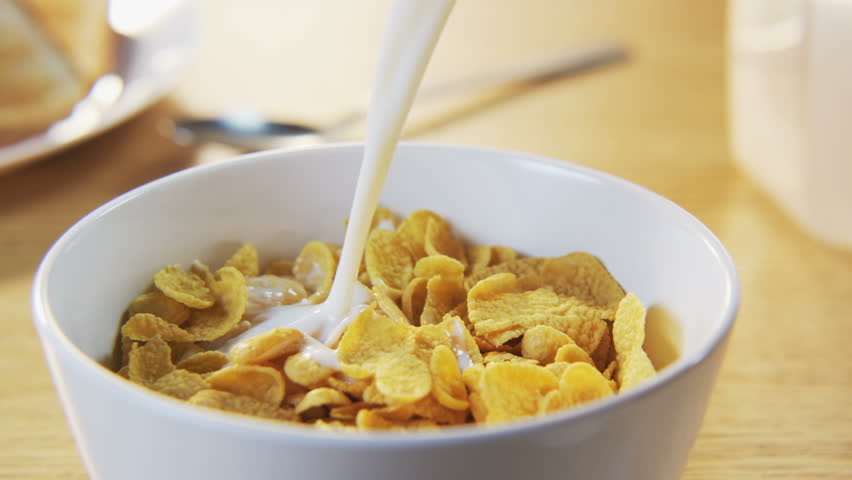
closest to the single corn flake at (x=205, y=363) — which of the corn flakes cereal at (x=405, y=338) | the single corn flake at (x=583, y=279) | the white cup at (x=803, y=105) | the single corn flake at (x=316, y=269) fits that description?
the corn flakes cereal at (x=405, y=338)

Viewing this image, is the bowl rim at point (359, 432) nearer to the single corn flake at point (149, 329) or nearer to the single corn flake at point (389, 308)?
the single corn flake at point (149, 329)

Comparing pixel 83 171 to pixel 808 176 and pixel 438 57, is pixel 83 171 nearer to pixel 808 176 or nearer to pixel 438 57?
pixel 438 57

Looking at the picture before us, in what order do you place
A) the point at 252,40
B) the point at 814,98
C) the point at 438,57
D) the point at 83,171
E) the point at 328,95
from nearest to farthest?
the point at 814,98 < the point at 83,171 < the point at 328,95 < the point at 438,57 < the point at 252,40

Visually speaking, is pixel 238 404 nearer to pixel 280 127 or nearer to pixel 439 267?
pixel 439 267

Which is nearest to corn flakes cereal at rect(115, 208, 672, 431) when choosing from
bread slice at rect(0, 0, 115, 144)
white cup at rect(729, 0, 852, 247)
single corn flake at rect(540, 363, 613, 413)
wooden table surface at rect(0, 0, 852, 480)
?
single corn flake at rect(540, 363, 613, 413)

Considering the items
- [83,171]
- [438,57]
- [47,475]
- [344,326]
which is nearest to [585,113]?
[438,57]

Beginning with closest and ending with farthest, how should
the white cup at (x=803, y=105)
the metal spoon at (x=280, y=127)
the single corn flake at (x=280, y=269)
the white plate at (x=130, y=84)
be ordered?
the single corn flake at (x=280, y=269), the white cup at (x=803, y=105), the white plate at (x=130, y=84), the metal spoon at (x=280, y=127)

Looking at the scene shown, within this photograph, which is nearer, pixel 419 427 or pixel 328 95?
pixel 419 427
